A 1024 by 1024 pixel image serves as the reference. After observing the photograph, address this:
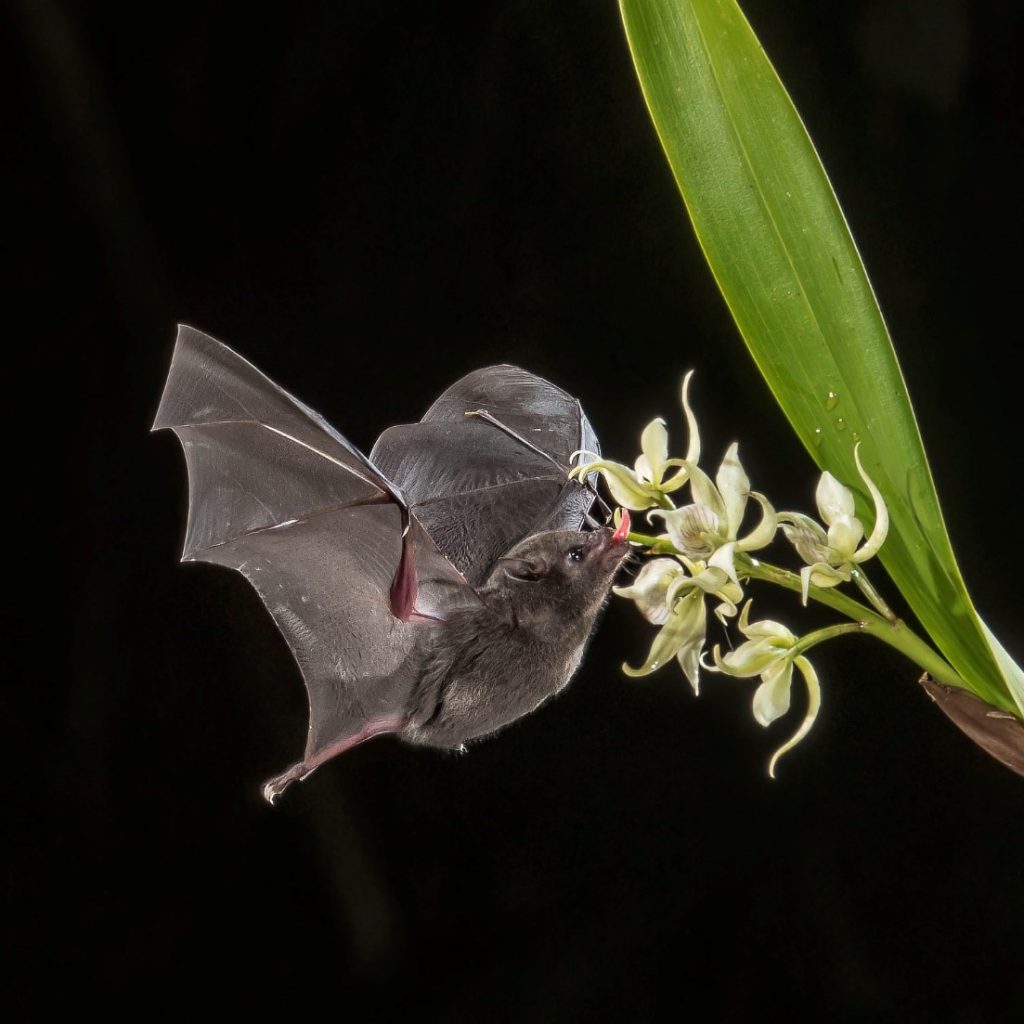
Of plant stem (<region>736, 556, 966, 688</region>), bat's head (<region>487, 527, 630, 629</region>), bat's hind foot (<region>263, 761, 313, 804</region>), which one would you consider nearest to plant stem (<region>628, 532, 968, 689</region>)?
plant stem (<region>736, 556, 966, 688</region>)

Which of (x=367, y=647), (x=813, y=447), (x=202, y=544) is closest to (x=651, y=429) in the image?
(x=813, y=447)

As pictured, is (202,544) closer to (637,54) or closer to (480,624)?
(480,624)

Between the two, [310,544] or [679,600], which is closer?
[679,600]

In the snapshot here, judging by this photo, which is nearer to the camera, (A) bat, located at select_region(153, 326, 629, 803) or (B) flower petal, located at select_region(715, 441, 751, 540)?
(B) flower petal, located at select_region(715, 441, 751, 540)

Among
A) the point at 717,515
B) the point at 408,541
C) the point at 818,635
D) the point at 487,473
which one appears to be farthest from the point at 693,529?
the point at 487,473

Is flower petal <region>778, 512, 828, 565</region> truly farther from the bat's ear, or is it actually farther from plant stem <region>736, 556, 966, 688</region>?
the bat's ear

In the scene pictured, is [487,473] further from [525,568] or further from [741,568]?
[741,568]

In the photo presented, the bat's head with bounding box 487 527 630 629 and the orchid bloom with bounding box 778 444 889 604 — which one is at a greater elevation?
the orchid bloom with bounding box 778 444 889 604
